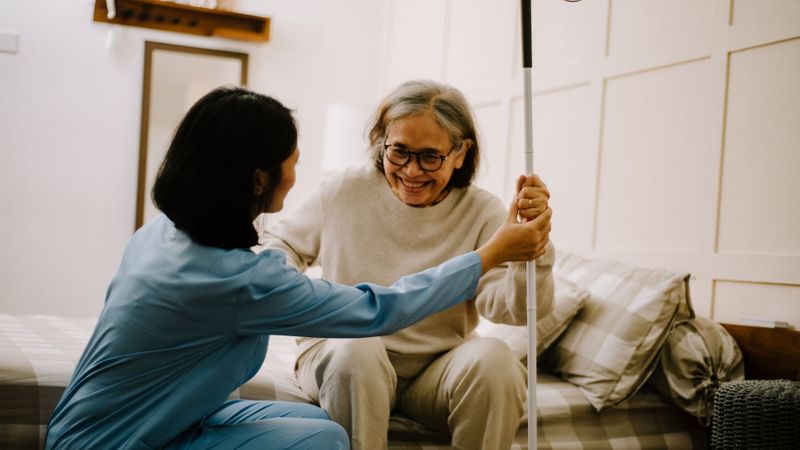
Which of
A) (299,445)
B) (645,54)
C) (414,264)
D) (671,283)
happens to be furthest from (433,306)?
(645,54)

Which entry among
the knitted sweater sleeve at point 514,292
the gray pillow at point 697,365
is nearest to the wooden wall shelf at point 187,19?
the knitted sweater sleeve at point 514,292

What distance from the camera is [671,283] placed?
2119 millimetres

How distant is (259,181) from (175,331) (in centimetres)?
30

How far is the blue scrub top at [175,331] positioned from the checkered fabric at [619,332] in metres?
1.05

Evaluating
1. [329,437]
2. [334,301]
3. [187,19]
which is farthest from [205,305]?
[187,19]

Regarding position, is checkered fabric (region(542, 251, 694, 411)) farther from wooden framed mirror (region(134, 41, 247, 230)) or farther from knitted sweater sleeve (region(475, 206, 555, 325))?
wooden framed mirror (region(134, 41, 247, 230))

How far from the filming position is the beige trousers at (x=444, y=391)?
61.7 inches

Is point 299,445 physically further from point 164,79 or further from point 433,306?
point 164,79

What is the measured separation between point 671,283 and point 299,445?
4.10 ft

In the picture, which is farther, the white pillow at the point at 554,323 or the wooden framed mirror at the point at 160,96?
the wooden framed mirror at the point at 160,96

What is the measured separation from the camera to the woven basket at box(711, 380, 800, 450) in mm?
1658

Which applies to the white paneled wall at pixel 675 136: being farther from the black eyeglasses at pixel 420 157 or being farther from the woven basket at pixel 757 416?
the woven basket at pixel 757 416

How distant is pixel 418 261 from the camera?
1.91 meters

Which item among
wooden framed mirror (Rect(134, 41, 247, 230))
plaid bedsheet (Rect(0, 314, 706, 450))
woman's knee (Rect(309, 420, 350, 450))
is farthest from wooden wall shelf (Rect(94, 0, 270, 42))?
woman's knee (Rect(309, 420, 350, 450))
